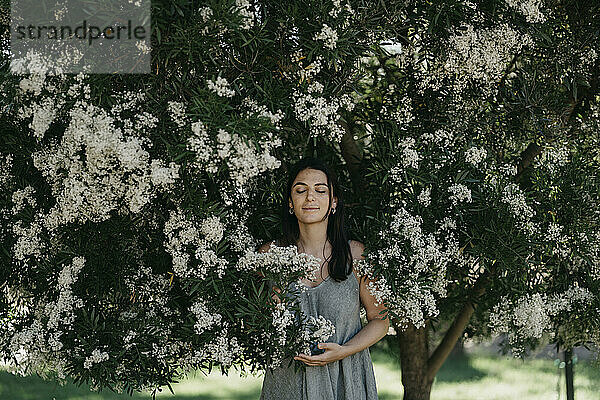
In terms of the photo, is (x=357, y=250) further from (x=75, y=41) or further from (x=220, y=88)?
(x=75, y=41)

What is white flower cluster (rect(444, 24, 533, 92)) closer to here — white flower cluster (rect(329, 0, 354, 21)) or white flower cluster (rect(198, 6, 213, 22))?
white flower cluster (rect(329, 0, 354, 21))

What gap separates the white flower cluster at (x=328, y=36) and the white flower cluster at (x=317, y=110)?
202 mm

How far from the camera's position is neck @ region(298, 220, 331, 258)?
322 centimetres

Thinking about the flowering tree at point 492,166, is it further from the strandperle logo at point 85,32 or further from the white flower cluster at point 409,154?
the strandperle logo at point 85,32

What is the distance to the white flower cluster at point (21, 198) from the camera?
3.04 metres

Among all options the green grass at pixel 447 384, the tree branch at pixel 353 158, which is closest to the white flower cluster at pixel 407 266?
the tree branch at pixel 353 158

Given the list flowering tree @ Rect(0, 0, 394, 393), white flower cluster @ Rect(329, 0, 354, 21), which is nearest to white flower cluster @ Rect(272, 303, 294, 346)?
flowering tree @ Rect(0, 0, 394, 393)

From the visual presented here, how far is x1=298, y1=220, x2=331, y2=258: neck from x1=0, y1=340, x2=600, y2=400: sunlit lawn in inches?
121

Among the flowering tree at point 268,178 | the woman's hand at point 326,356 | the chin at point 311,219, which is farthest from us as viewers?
the chin at point 311,219

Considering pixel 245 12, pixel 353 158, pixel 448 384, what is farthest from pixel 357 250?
pixel 448 384

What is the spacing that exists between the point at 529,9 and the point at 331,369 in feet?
6.40

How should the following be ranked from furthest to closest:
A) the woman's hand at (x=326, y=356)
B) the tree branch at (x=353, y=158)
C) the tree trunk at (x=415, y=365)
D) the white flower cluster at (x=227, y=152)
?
1. the tree trunk at (x=415, y=365)
2. the tree branch at (x=353, y=158)
3. the woman's hand at (x=326, y=356)
4. the white flower cluster at (x=227, y=152)

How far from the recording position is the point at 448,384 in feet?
22.5

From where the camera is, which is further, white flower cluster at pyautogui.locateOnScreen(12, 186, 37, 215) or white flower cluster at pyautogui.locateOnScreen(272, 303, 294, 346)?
white flower cluster at pyautogui.locateOnScreen(12, 186, 37, 215)
